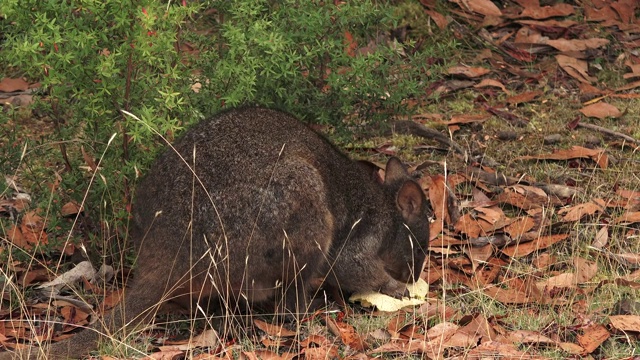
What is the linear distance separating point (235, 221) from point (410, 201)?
1.39m

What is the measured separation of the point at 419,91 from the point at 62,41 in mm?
2348

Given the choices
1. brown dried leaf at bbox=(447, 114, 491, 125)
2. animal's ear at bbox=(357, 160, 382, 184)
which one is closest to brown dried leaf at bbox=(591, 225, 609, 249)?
animal's ear at bbox=(357, 160, 382, 184)

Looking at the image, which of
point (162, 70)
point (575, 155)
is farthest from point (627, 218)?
point (162, 70)

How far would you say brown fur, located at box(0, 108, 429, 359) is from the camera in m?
5.22

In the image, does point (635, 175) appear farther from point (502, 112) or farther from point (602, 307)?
point (602, 307)

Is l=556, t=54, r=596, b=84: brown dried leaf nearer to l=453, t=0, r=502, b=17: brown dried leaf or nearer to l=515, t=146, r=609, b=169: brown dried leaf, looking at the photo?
l=453, t=0, r=502, b=17: brown dried leaf

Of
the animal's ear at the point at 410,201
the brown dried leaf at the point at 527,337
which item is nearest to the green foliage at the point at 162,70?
the animal's ear at the point at 410,201

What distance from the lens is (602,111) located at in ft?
26.1

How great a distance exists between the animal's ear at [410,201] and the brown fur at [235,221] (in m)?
0.48

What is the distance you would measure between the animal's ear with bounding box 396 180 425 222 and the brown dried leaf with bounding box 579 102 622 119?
2336mm

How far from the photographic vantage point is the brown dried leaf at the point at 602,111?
7.94 meters

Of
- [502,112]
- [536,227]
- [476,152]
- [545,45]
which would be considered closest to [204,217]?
[536,227]

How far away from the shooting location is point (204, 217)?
5.23 m

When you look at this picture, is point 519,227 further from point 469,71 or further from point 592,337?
point 469,71
